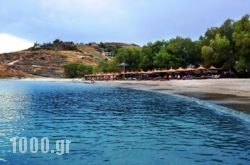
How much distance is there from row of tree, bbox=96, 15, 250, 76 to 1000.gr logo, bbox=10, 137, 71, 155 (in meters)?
71.4

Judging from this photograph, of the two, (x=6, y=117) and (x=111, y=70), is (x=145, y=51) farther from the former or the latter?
(x=6, y=117)

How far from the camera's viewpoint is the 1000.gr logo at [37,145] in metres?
18.5

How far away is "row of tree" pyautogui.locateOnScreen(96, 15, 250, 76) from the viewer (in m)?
90.6

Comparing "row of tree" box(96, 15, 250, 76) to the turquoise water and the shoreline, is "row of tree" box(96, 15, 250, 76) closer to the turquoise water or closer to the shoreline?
the shoreline

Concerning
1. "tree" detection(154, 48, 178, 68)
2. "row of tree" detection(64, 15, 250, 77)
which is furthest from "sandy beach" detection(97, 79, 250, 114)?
"tree" detection(154, 48, 178, 68)

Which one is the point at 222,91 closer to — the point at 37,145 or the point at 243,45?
the point at 243,45

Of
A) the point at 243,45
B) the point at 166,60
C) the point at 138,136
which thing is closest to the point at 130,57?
the point at 166,60

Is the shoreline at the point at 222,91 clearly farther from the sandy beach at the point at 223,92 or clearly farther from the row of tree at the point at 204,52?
the row of tree at the point at 204,52

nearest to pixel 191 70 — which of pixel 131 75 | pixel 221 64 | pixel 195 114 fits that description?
pixel 221 64

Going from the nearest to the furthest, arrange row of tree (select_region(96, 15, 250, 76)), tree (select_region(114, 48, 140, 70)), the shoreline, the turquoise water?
the turquoise water → the shoreline → row of tree (select_region(96, 15, 250, 76)) → tree (select_region(114, 48, 140, 70))

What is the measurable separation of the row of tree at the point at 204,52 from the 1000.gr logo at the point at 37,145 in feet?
234

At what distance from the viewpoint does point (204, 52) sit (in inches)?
4082

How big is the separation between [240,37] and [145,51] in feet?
179

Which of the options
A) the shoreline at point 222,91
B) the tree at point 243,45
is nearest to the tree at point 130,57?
the tree at point 243,45
